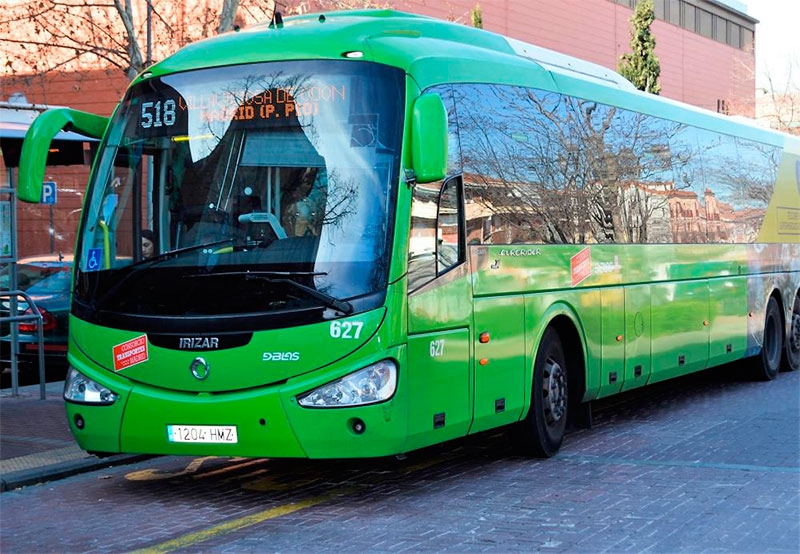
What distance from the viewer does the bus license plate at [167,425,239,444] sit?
8.08 metres

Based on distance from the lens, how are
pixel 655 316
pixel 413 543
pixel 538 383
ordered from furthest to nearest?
pixel 655 316
pixel 538 383
pixel 413 543

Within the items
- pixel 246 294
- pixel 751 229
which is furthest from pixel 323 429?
pixel 751 229

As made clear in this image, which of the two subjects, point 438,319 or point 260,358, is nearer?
point 260,358

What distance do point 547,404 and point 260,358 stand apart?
3.15 metres

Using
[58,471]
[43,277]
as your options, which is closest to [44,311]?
[43,277]

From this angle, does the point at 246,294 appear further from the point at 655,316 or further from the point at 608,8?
the point at 608,8

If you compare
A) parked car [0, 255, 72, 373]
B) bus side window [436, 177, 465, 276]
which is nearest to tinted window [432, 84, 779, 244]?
bus side window [436, 177, 465, 276]

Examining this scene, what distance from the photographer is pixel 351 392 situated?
26.1 feet

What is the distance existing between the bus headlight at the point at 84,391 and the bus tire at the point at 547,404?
344 cm

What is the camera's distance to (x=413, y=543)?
7180 mm

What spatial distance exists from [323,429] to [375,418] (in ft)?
1.14

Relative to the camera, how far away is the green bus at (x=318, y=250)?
8008 millimetres

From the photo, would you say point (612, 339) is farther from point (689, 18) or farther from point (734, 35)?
point (734, 35)

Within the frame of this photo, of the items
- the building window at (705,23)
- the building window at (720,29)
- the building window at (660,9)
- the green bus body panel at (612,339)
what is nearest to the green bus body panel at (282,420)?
the green bus body panel at (612,339)
